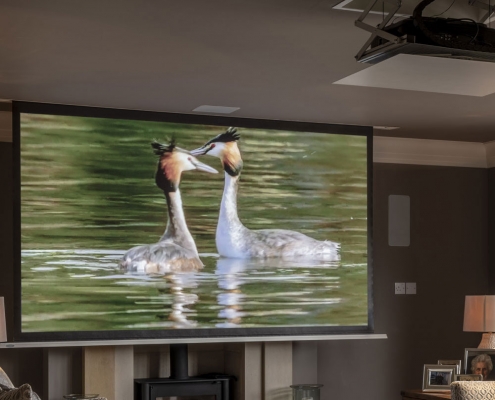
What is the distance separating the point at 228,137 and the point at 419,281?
7.88 ft

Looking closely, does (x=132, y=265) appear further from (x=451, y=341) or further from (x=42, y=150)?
(x=451, y=341)

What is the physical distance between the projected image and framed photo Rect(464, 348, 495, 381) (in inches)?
52.5

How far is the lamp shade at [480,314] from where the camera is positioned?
6176 mm

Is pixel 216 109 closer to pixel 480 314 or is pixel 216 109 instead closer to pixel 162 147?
pixel 162 147

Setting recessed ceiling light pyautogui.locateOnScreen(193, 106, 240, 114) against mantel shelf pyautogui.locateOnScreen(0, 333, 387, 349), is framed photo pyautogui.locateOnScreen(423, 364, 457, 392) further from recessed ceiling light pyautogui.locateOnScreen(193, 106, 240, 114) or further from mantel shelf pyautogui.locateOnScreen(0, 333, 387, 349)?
recessed ceiling light pyautogui.locateOnScreen(193, 106, 240, 114)

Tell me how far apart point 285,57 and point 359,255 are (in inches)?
106

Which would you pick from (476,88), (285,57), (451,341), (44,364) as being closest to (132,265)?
(44,364)

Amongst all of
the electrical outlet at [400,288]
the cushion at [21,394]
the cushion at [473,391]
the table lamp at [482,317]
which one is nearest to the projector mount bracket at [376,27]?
the cushion at [473,391]

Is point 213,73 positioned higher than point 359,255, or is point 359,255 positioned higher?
point 213,73

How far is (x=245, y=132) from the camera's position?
6703 millimetres

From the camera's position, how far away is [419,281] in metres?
7.77

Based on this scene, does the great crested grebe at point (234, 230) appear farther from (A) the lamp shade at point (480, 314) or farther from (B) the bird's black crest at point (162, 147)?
(A) the lamp shade at point (480, 314)

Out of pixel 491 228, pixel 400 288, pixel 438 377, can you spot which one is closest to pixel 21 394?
pixel 438 377

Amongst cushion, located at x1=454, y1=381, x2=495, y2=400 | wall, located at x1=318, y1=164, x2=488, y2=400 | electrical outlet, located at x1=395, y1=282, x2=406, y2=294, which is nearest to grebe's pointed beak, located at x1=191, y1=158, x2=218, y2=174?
wall, located at x1=318, y1=164, x2=488, y2=400
